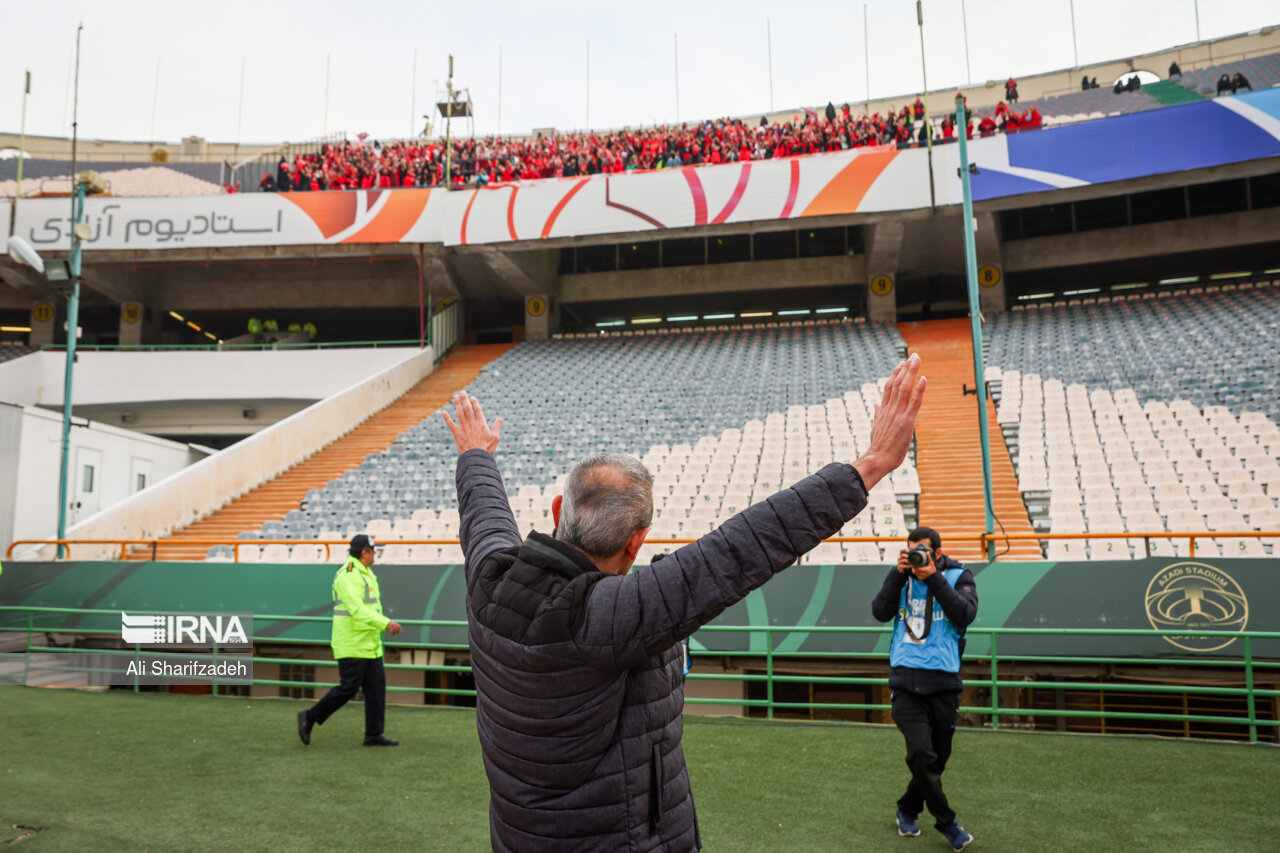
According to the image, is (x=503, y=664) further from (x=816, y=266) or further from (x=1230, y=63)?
(x=1230, y=63)

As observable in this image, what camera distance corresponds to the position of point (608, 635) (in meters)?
1.61

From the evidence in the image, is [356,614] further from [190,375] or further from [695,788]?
[190,375]

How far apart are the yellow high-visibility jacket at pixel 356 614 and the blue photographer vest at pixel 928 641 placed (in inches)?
155

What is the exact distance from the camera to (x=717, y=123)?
96.0 feet

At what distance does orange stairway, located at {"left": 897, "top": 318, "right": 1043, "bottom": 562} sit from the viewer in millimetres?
11961

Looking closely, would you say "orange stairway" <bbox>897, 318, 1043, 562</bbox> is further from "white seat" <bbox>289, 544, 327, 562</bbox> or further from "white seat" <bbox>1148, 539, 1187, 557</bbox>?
"white seat" <bbox>289, 544, 327, 562</bbox>

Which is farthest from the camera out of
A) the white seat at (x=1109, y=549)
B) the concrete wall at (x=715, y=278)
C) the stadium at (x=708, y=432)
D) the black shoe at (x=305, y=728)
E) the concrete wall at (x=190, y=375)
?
the concrete wall at (x=715, y=278)

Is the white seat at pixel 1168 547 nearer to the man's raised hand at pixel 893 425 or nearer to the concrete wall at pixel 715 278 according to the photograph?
the man's raised hand at pixel 893 425

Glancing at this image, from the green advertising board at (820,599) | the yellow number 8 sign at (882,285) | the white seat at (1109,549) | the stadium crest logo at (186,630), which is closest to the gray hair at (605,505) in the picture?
the green advertising board at (820,599)

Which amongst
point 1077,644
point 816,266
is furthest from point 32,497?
point 816,266

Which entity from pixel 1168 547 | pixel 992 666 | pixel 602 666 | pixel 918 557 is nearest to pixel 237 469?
pixel 992 666

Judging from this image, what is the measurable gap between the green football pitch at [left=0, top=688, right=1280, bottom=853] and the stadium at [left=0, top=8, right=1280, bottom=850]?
0.05m

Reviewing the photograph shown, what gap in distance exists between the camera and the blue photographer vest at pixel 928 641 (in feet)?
15.3

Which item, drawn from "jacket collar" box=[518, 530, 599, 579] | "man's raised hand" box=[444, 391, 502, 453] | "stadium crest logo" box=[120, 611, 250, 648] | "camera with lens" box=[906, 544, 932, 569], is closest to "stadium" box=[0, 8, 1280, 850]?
"jacket collar" box=[518, 530, 599, 579]
